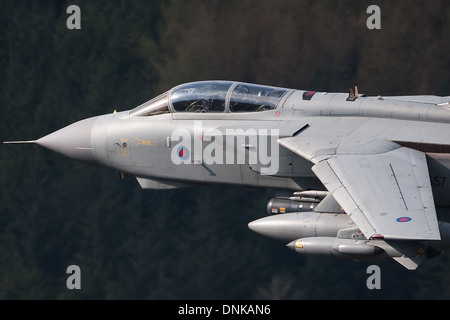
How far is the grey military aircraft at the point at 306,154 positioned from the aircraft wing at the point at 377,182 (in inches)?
0.8

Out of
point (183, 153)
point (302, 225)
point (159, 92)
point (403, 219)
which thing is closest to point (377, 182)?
point (403, 219)

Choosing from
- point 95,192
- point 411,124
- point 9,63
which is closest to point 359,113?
point 411,124

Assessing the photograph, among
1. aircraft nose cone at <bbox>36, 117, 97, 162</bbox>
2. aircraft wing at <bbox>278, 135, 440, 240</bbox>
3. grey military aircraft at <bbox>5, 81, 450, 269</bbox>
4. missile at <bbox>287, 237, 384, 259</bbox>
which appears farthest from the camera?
aircraft nose cone at <bbox>36, 117, 97, 162</bbox>

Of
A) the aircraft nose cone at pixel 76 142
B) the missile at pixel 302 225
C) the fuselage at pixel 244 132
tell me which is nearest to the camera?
the missile at pixel 302 225

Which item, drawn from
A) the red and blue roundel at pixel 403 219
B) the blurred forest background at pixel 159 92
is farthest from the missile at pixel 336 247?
the blurred forest background at pixel 159 92

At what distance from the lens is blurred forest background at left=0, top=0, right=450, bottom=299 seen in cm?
3130

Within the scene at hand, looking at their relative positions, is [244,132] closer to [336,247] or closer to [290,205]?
[290,205]

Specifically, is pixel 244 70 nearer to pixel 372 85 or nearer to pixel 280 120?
pixel 372 85

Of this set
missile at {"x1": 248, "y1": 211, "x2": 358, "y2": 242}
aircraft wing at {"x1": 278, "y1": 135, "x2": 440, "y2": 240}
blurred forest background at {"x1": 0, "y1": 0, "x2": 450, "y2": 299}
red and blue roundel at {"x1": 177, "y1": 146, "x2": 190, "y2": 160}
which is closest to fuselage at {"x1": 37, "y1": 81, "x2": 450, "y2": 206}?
red and blue roundel at {"x1": 177, "y1": 146, "x2": 190, "y2": 160}

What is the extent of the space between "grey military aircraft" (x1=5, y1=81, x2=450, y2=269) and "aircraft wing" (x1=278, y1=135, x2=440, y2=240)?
0.07ft

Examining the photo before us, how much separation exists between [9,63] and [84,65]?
2.61 metres

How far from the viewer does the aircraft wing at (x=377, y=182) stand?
52.2 feet

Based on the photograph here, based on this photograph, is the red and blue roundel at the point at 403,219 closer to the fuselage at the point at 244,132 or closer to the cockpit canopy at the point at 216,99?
the fuselage at the point at 244,132

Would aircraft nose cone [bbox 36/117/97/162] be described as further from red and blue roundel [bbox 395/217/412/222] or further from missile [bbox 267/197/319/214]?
red and blue roundel [bbox 395/217/412/222]
